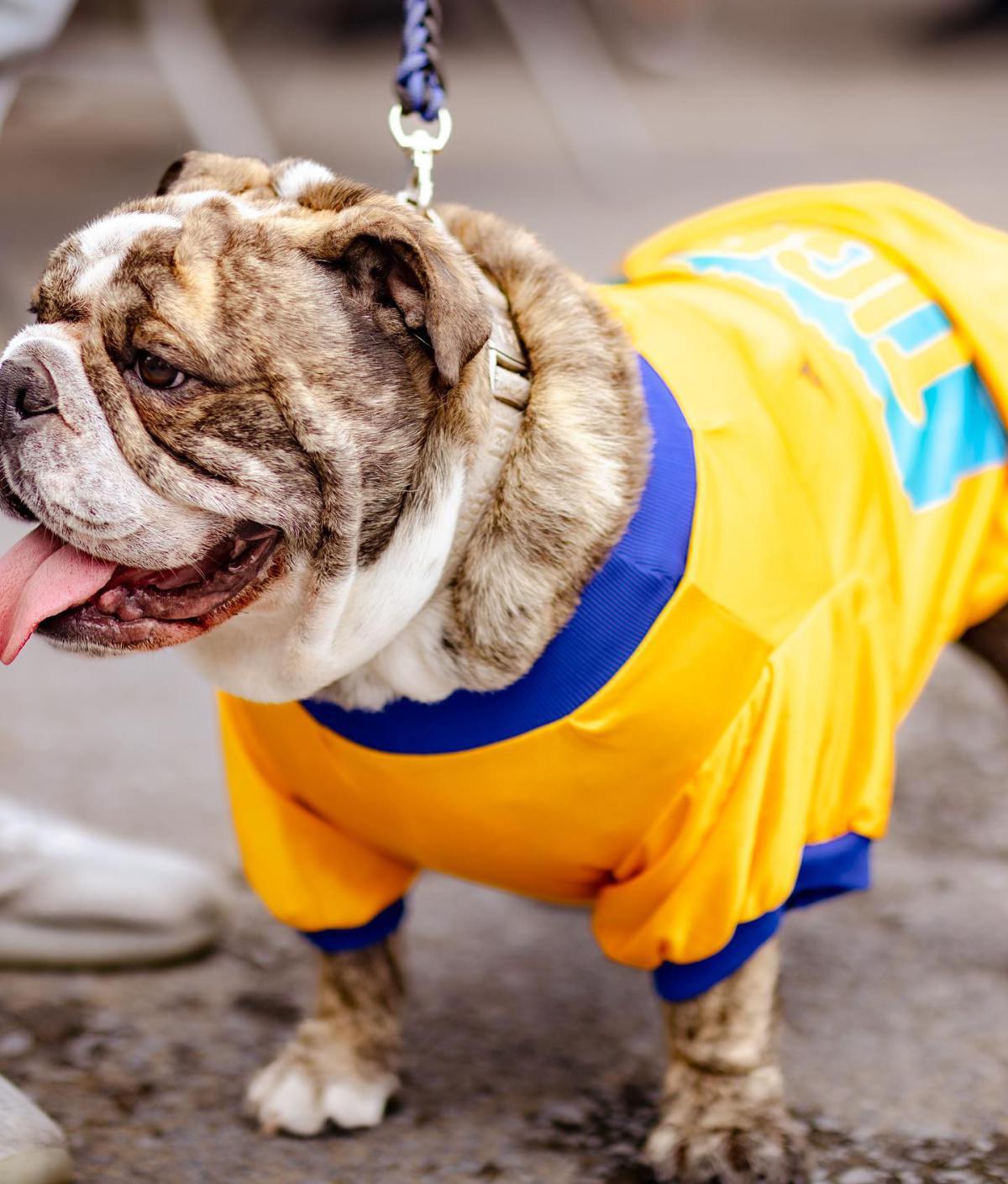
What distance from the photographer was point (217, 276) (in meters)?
1.99

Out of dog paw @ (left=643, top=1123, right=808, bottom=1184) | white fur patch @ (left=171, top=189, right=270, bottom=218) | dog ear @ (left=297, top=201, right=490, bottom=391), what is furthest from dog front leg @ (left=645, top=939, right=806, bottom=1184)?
white fur patch @ (left=171, top=189, right=270, bottom=218)

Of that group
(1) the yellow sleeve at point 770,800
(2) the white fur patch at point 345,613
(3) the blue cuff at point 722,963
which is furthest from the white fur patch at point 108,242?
(3) the blue cuff at point 722,963

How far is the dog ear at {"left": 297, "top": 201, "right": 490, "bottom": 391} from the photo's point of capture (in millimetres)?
1925

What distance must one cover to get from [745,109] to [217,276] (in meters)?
10.1

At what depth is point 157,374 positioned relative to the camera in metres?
1.98

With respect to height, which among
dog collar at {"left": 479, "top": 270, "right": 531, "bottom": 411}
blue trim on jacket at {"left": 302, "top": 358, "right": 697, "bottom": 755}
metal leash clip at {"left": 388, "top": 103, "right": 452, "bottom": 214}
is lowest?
blue trim on jacket at {"left": 302, "top": 358, "right": 697, "bottom": 755}

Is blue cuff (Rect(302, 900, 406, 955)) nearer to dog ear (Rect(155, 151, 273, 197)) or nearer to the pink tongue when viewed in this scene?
the pink tongue

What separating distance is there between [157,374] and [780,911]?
107 centimetres

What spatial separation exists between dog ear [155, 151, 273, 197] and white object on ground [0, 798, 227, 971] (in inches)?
48.5

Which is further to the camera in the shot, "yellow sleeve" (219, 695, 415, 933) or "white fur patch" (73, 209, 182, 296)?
"yellow sleeve" (219, 695, 415, 933)

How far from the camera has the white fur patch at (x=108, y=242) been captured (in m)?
2.02

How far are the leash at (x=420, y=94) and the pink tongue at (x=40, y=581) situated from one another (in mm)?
636

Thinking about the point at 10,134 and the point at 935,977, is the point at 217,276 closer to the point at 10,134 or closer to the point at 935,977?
the point at 935,977

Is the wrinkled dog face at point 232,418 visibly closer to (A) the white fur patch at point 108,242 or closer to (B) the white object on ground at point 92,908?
(A) the white fur patch at point 108,242
